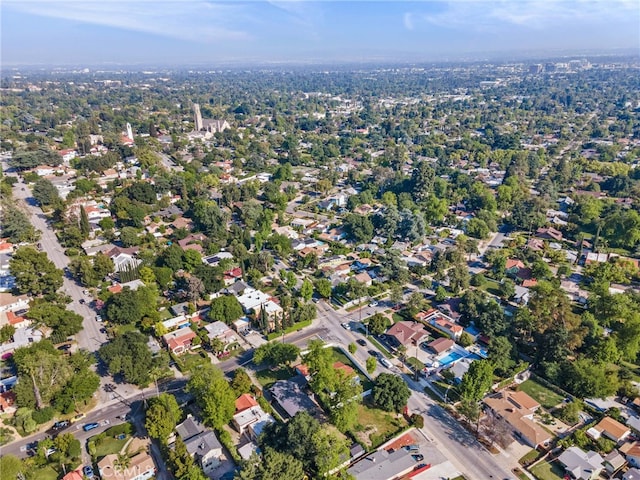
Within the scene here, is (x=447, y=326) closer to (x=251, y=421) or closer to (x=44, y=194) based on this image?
(x=251, y=421)

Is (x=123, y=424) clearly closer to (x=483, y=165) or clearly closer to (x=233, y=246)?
(x=233, y=246)

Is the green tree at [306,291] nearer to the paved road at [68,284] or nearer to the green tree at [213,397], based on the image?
the green tree at [213,397]

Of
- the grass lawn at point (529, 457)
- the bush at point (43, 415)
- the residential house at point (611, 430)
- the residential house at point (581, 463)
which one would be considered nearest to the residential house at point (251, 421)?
the bush at point (43, 415)

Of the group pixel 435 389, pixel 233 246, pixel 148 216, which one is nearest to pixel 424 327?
pixel 435 389

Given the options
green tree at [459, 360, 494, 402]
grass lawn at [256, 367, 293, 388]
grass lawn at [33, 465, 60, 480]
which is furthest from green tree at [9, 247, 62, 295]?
green tree at [459, 360, 494, 402]

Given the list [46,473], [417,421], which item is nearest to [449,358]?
[417,421]

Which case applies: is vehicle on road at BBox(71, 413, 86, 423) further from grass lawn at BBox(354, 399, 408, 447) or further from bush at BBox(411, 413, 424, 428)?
bush at BBox(411, 413, 424, 428)

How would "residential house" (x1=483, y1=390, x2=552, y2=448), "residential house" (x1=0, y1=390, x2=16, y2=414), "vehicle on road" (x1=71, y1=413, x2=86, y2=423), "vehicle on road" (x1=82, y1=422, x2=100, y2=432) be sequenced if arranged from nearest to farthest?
"residential house" (x1=483, y1=390, x2=552, y2=448), "vehicle on road" (x1=82, y1=422, x2=100, y2=432), "vehicle on road" (x1=71, y1=413, x2=86, y2=423), "residential house" (x1=0, y1=390, x2=16, y2=414)

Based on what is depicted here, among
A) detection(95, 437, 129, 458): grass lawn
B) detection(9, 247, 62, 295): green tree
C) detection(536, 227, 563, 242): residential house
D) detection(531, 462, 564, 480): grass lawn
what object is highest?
detection(9, 247, 62, 295): green tree
